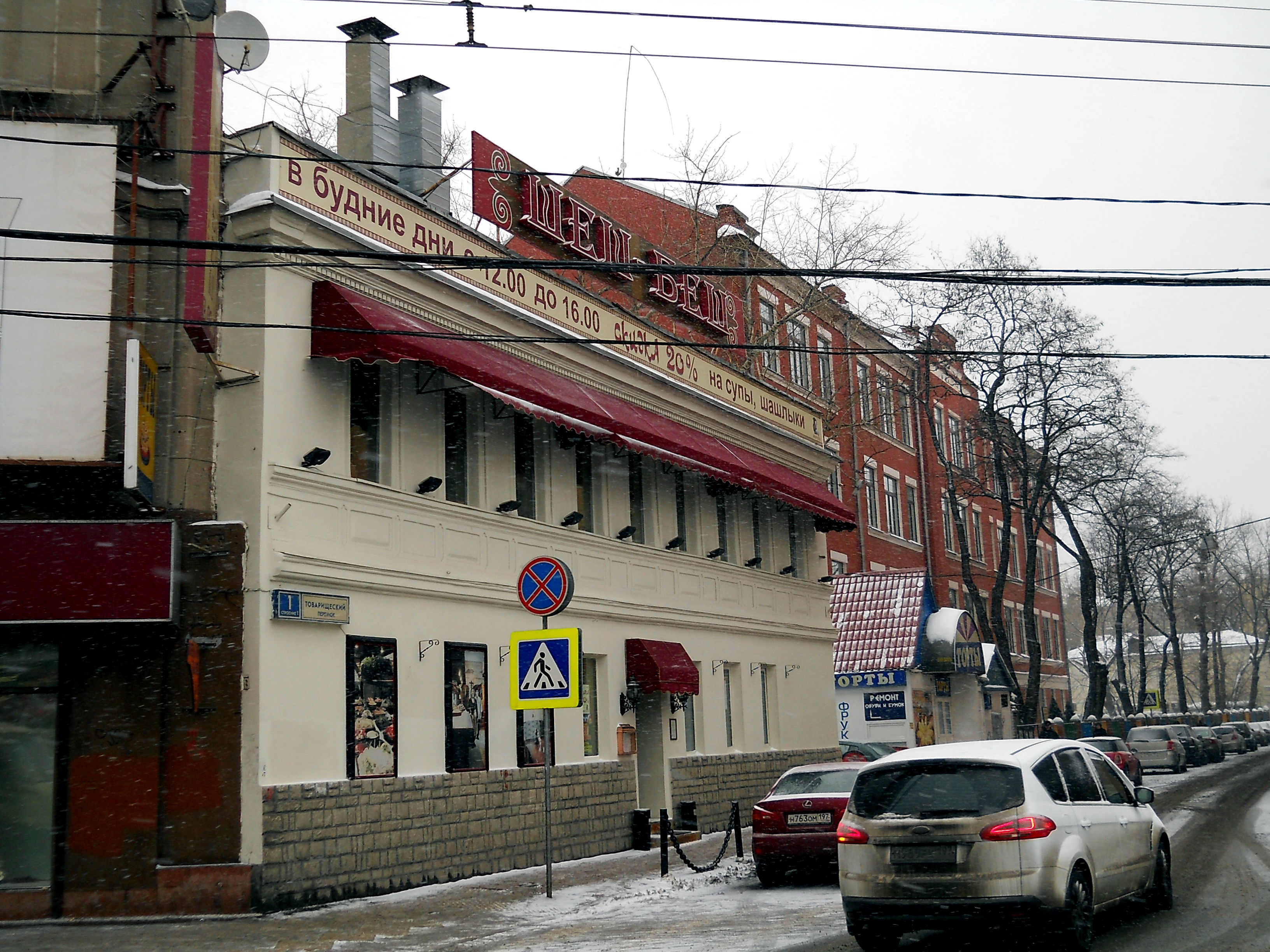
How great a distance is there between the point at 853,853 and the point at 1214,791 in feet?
80.0

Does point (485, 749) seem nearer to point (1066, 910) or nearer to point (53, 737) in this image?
point (53, 737)

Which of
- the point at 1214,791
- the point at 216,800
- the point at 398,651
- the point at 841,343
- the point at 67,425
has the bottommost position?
the point at 1214,791

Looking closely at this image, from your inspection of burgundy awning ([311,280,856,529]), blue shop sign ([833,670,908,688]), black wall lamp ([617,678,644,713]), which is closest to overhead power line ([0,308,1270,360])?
burgundy awning ([311,280,856,529])

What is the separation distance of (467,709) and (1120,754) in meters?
22.2

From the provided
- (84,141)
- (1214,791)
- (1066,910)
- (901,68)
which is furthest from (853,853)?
(1214,791)

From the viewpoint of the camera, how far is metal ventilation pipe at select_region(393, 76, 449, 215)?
1872 cm

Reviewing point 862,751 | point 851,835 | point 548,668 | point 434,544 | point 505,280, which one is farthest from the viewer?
point 862,751

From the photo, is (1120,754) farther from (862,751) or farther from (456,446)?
(456,446)

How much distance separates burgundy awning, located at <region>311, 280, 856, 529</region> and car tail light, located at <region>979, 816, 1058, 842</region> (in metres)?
7.87

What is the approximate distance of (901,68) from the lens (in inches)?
504

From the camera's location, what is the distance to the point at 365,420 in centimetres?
1518

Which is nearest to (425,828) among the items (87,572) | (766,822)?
(766,822)

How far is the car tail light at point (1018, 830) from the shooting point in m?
9.13

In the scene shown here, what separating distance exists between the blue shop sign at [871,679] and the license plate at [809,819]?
1883cm
